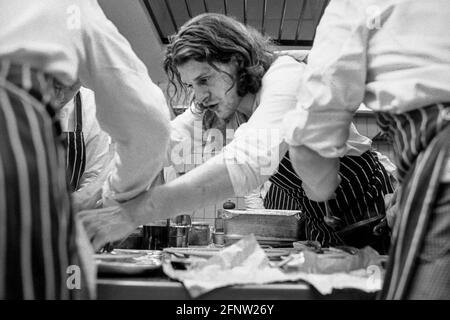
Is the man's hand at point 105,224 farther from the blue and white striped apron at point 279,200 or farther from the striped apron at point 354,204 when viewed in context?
the blue and white striped apron at point 279,200

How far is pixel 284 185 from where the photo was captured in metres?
1.28

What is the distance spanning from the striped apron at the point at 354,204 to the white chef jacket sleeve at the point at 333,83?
0.32 m

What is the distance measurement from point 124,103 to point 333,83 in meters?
0.36

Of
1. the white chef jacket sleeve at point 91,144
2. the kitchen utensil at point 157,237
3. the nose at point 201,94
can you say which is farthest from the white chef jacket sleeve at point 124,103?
the white chef jacket sleeve at point 91,144

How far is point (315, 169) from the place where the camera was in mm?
895

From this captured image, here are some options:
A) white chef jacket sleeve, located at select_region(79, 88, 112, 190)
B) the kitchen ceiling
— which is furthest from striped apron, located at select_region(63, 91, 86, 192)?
the kitchen ceiling

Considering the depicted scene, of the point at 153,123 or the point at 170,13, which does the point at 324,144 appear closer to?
the point at 153,123

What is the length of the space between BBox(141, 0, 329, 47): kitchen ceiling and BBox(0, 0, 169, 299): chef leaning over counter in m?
1.73

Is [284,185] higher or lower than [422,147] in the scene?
lower

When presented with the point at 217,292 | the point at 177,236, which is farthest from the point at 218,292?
the point at 177,236

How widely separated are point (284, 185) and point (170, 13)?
1565 millimetres

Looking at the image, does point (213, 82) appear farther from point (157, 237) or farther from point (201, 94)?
point (157, 237)

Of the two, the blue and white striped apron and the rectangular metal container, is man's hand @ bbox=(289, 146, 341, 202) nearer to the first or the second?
the rectangular metal container
